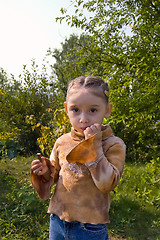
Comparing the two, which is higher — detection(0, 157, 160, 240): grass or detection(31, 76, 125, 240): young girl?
detection(31, 76, 125, 240): young girl

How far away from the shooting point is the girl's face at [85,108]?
3.92ft

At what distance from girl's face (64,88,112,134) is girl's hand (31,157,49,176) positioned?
0.95 feet

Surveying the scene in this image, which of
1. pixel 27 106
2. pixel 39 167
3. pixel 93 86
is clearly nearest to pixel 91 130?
pixel 93 86

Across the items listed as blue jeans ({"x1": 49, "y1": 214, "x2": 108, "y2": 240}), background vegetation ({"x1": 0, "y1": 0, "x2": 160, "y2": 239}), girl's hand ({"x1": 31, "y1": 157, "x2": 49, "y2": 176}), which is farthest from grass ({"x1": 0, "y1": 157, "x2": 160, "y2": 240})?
girl's hand ({"x1": 31, "y1": 157, "x2": 49, "y2": 176})

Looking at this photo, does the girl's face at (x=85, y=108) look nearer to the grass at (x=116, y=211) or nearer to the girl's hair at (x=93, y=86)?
the girl's hair at (x=93, y=86)

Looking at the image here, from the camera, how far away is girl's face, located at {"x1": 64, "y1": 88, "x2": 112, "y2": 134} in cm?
120

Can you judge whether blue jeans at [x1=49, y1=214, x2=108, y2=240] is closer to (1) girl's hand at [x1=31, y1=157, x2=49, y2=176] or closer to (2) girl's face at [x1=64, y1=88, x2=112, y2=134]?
(1) girl's hand at [x1=31, y1=157, x2=49, y2=176]

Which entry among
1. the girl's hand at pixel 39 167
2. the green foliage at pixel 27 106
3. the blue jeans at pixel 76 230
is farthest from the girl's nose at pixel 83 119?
the green foliage at pixel 27 106

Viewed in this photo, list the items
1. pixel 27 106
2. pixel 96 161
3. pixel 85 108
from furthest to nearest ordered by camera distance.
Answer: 1. pixel 27 106
2. pixel 85 108
3. pixel 96 161

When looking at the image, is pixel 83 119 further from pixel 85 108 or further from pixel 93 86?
pixel 93 86

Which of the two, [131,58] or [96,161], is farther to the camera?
[131,58]

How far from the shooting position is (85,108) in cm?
120

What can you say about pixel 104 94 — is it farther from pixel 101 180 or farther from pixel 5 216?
pixel 5 216

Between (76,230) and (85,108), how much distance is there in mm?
649
